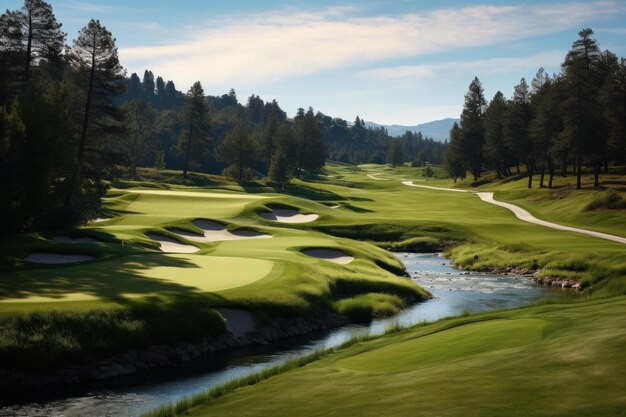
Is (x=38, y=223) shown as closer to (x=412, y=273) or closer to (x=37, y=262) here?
(x=37, y=262)

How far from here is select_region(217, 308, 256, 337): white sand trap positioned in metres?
26.1

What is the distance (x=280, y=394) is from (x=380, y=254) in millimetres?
34889

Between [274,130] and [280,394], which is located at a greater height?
[274,130]

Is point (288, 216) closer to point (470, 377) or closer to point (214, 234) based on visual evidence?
point (214, 234)

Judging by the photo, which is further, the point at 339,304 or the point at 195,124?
the point at 195,124

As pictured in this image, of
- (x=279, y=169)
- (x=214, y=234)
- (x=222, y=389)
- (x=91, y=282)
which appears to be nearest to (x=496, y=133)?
(x=279, y=169)

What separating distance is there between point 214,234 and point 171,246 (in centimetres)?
974

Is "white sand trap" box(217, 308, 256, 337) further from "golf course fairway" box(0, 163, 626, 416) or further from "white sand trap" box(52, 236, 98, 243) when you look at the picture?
"white sand trap" box(52, 236, 98, 243)

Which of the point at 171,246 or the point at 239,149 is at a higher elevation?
the point at 239,149

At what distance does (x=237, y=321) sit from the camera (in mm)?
26578

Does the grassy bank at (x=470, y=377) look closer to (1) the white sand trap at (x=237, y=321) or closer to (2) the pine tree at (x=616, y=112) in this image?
(1) the white sand trap at (x=237, y=321)

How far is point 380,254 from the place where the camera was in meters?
49.3

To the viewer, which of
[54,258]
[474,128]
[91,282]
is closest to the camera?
[91,282]

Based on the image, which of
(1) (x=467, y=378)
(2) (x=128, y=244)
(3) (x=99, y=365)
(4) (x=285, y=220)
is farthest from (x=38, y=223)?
(1) (x=467, y=378)
